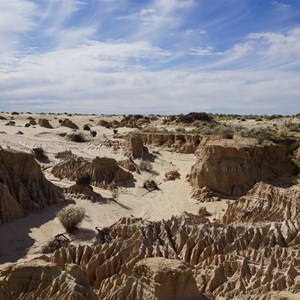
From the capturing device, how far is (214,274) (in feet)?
42.6

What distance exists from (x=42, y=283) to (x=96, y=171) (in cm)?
1881

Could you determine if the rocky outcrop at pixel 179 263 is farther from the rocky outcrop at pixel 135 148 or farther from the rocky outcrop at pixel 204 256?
the rocky outcrop at pixel 135 148

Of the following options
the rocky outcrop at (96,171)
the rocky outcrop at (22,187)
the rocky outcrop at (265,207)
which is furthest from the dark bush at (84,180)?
the rocky outcrop at (265,207)

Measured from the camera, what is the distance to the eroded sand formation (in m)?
11.1

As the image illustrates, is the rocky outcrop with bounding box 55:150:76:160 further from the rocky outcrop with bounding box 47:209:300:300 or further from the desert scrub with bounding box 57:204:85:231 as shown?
the rocky outcrop with bounding box 47:209:300:300

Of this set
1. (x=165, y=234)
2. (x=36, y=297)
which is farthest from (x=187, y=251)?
(x=36, y=297)

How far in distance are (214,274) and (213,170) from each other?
46.3 feet

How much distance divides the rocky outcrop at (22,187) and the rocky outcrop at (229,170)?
8.47 m

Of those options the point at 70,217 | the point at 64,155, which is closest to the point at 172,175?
the point at 64,155

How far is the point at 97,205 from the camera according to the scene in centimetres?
2433

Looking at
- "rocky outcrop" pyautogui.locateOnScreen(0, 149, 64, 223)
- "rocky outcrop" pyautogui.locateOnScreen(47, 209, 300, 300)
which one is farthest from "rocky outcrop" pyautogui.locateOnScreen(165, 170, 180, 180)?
"rocky outcrop" pyautogui.locateOnScreen(47, 209, 300, 300)

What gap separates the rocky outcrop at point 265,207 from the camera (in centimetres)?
1738

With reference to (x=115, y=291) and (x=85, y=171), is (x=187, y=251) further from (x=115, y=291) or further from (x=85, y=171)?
(x=85, y=171)

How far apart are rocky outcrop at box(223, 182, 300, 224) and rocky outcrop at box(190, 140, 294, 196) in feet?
24.2
